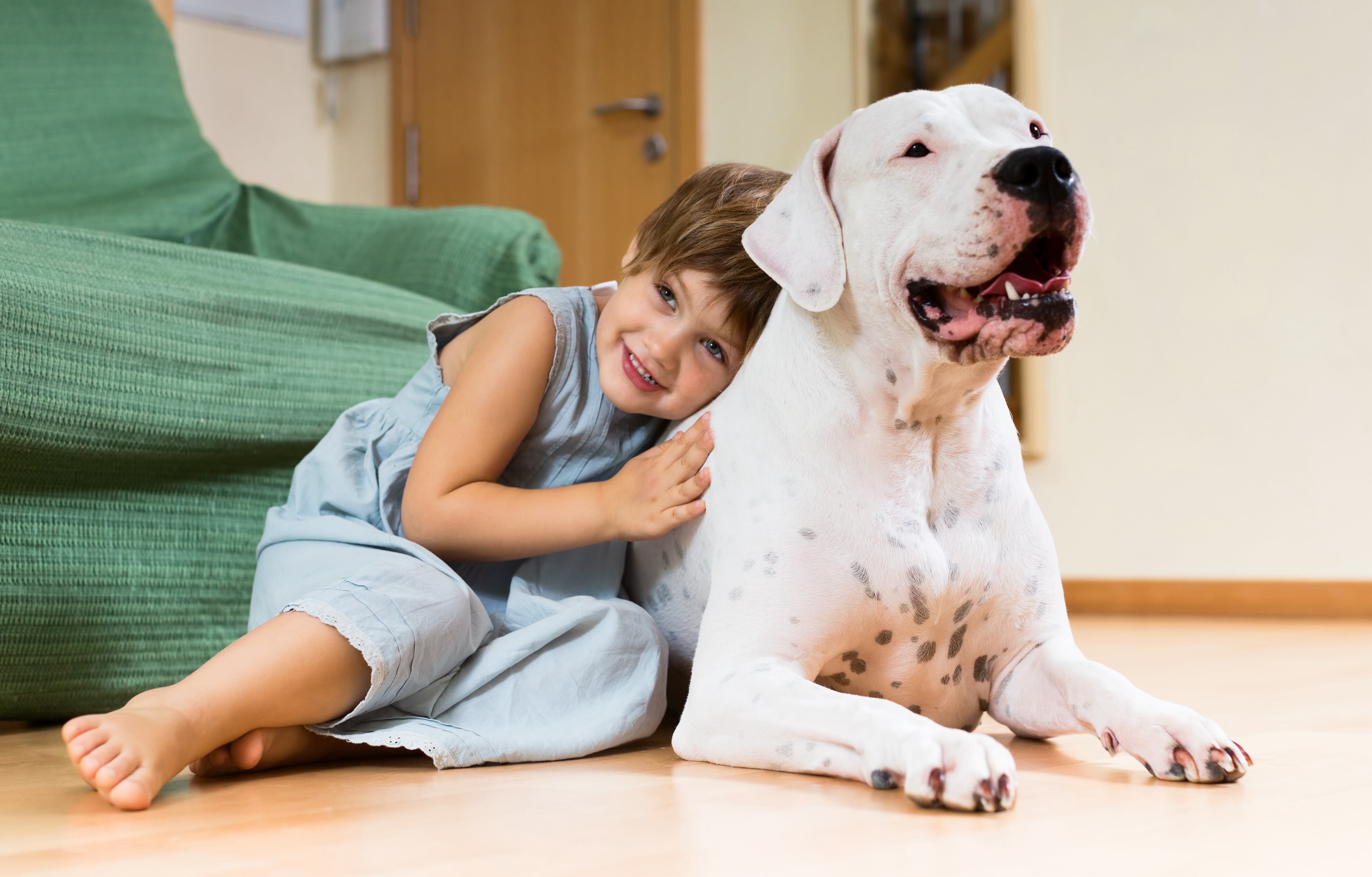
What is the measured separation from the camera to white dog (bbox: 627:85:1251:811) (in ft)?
3.14

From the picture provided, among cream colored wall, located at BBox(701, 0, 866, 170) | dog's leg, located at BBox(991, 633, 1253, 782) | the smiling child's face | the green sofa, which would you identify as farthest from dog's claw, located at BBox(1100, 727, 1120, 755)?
cream colored wall, located at BBox(701, 0, 866, 170)

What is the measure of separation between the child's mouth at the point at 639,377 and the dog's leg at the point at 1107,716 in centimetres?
47

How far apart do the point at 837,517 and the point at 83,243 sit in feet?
3.22

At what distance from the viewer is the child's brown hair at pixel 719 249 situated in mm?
1301

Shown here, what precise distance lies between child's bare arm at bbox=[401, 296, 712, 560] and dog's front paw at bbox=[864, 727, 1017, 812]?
0.38m

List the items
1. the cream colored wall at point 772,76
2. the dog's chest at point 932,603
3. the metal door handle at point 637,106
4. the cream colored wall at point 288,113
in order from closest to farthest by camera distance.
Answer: the dog's chest at point 932,603, the cream colored wall at point 772,76, the metal door handle at point 637,106, the cream colored wall at point 288,113

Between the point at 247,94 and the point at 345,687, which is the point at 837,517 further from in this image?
the point at 247,94

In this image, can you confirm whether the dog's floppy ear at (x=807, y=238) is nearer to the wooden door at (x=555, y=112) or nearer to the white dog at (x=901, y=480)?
the white dog at (x=901, y=480)

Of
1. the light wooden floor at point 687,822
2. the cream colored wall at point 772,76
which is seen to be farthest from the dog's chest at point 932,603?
the cream colored wall at point 772,76

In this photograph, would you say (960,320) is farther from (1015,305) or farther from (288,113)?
(288,113)

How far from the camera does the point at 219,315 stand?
1.52 m

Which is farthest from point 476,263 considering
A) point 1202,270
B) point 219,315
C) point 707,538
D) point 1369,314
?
point 1369,314

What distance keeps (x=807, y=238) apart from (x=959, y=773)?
49 cm

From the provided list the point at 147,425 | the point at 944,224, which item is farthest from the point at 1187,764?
the point at 147,425
